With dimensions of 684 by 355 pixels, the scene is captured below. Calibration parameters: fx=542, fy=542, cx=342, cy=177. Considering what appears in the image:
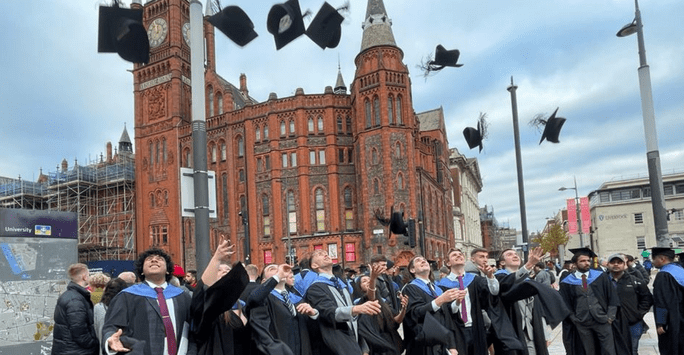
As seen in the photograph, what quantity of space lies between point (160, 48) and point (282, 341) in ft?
176

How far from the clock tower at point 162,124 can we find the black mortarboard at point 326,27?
144ft

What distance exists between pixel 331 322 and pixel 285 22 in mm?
5580

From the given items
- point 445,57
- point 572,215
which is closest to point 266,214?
point 572,215

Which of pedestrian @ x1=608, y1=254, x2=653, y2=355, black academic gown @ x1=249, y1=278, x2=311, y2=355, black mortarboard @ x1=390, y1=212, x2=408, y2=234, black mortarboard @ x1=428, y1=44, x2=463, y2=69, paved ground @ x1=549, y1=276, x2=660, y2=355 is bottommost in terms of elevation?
paved ground @ x1=549, y1=276, x2=660, y2=355

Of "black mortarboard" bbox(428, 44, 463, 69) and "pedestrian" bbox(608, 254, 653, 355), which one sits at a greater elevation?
"black mortarboard" bbox(428, 44, 463, 69)

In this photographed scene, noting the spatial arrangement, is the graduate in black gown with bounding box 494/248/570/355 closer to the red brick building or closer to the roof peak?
the red brick building

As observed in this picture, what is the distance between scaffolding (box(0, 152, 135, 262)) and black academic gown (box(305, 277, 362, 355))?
173ft

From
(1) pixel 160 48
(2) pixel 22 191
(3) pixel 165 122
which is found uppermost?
(1) pixel 160 48

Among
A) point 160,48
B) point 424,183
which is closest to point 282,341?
point 424,183

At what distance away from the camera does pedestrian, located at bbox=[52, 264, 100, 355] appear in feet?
19.9

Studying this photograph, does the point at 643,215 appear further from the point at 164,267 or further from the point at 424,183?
the point at 164,267

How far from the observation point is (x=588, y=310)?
27.1 ft

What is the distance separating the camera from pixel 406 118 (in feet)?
148

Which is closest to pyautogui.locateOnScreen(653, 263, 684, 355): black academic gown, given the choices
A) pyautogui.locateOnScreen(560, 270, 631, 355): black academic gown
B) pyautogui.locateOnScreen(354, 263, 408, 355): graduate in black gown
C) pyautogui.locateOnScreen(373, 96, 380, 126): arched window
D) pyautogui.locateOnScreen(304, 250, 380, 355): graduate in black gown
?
pyautogui.locateOnScreen(560, 270, 631, 355): black academic gown
